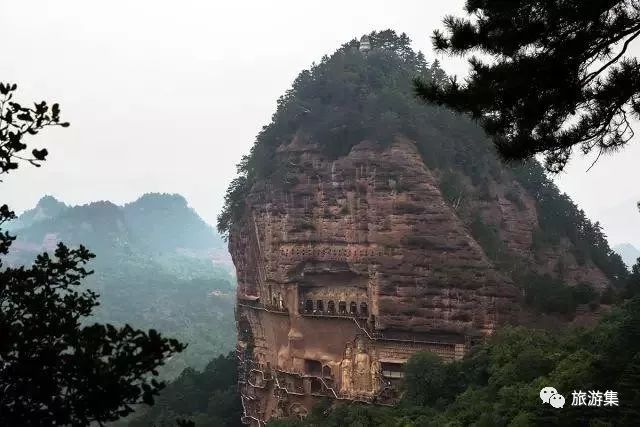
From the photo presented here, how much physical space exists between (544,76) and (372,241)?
1491 centimetres

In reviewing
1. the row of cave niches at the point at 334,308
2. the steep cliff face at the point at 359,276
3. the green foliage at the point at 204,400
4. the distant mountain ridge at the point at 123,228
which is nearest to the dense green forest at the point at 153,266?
the distant mountain ridge at the point at 123,228

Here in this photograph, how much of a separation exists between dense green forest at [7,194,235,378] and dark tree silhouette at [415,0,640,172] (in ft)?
87.9

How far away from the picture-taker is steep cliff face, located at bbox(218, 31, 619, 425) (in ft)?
65.7

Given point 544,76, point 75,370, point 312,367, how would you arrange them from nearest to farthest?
1. point 75,370
2. point 544,76
3. point 312,367

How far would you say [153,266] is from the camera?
86.9 meters

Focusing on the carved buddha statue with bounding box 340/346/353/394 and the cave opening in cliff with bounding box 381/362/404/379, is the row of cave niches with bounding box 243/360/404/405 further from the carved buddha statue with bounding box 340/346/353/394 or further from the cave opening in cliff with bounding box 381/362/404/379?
the carved buddha statue with bounding box 340/346/353/394

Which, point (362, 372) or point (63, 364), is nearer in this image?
point (63, 364)

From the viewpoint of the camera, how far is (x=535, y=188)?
88.3 feet

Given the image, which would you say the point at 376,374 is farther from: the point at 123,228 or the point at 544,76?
the point at 123,228

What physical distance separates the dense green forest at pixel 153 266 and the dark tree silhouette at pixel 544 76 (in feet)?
87.9

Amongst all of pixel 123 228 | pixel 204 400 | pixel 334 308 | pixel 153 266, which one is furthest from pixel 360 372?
pixel 123 228

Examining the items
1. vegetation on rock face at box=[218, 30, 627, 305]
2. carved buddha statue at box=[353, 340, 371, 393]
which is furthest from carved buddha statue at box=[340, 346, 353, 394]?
vegetation on rock face at box=[218, 30, 627, 305]

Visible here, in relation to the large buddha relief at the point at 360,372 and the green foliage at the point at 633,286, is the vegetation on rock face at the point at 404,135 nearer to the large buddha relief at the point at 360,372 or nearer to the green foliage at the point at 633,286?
the green foliage at the point at 633,286

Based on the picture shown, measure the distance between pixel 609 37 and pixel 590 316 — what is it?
1467 cm
